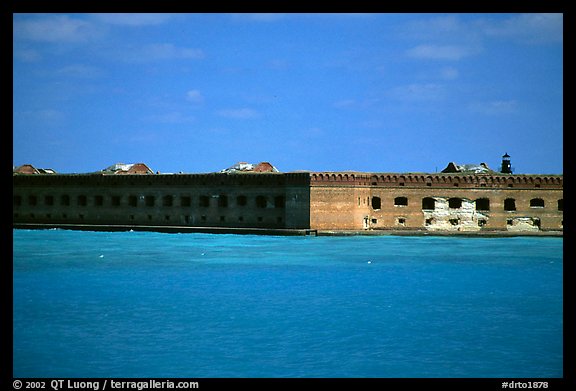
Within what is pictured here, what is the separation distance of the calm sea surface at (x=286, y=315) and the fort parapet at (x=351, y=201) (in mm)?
9403

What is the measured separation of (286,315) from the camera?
14.9 metres

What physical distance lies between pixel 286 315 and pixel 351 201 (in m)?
23.1

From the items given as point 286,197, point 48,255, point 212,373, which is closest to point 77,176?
point 286,197

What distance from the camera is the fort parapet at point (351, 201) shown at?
123 ft

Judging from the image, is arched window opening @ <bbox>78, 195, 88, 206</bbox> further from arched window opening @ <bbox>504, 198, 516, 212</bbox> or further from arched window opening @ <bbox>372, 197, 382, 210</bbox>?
arched window opening @ <bbox>504, 198, 516, 212</bbox>

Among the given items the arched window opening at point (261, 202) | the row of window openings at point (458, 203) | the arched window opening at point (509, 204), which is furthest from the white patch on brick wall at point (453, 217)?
the arched window opening at point (261, 202)

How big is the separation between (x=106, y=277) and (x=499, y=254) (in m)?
16.0

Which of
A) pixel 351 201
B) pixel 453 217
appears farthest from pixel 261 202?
pixel 453 217

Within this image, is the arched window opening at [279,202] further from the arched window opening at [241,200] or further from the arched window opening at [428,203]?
the arched window opening at [428,203]

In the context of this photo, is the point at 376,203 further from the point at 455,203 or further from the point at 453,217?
the point at 455,203

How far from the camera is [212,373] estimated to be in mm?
10664

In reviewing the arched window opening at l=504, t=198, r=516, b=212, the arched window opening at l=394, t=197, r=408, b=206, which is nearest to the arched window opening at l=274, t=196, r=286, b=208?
the arched window opening at l=394, t=197, r=408, b=206

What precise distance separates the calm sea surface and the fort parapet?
9.40 m

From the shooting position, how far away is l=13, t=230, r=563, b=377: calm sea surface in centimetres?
1110
